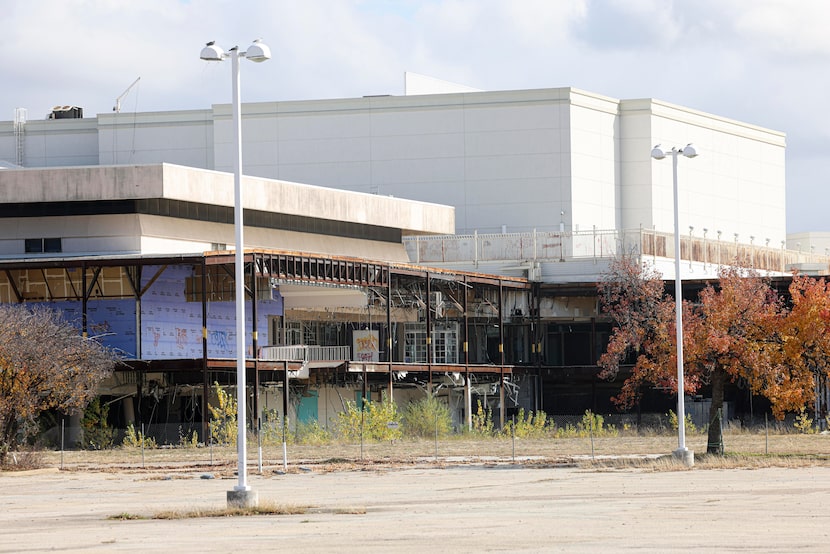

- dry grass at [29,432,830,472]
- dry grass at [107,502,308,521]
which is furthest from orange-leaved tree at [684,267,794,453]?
dry grass at [107,502,308,521]

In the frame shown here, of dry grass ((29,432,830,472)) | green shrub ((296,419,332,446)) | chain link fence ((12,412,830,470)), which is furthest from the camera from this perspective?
green shrub ((296,419,332,446))

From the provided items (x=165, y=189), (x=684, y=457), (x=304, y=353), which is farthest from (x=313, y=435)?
(x=684, y=457)

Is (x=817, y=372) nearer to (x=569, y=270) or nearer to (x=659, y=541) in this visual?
(x=569, y=270)

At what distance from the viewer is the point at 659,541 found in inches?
832

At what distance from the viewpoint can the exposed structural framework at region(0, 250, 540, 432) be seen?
54875 mm

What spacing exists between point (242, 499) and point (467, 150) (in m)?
57.1

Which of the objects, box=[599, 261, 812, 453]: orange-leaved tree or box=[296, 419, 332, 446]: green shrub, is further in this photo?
box=[296, 419, 332, 446]: green shrub

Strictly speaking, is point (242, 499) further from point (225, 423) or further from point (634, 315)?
point (634, 315)

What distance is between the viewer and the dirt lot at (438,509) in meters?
21.4

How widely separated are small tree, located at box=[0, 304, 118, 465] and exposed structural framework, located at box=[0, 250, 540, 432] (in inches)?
218

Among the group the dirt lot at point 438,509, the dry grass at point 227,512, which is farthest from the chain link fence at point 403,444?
the dry grass at point 227,512

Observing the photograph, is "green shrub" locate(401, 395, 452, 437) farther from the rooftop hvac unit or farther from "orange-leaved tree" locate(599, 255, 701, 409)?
the rooftop hvac unit

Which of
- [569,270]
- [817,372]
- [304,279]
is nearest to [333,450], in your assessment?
[304,279]

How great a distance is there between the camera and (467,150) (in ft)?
269
